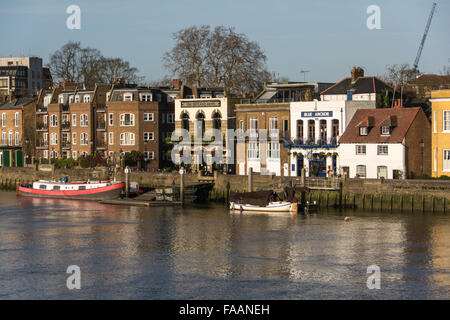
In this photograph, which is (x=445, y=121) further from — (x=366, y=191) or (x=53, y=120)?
(x=53, y=120)

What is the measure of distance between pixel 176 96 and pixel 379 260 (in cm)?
5412

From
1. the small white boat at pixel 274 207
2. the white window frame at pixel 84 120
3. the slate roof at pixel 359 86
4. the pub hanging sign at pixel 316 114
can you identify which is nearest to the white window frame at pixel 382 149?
the pub hanging sign at pixel 316 114

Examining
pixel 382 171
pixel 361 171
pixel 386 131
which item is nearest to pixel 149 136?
pixel 361 171

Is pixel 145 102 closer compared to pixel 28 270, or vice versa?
pixel 28 270

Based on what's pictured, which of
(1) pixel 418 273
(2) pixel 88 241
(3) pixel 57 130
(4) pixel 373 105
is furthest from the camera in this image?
(3) pixel 57 130

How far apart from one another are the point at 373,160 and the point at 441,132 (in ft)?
22.3

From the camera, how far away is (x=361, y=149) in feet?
250

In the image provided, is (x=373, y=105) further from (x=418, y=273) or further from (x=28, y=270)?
(x=28, y=270)

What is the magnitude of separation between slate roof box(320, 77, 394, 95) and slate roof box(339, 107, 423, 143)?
3.13 m

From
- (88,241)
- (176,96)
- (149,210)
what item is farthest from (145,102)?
(88,241)

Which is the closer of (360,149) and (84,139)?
(360,149)

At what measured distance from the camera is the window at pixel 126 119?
98.2m

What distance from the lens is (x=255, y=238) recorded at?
5612cm

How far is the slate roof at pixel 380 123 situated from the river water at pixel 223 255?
9813 mm
